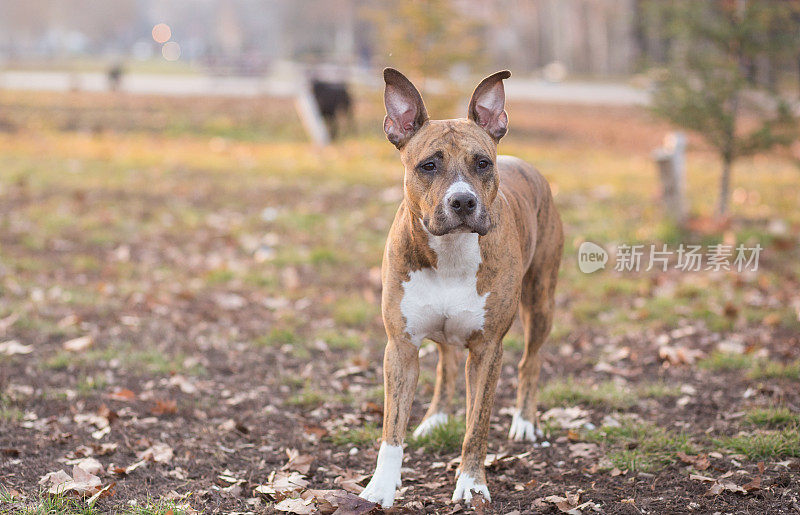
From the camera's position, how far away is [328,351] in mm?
6449

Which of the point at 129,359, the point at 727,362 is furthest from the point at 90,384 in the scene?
the point at 727,362

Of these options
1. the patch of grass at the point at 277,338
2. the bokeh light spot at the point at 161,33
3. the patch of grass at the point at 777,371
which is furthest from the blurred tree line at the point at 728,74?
the bokeh light spot at the point at 161,33

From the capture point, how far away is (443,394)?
16.0 ft

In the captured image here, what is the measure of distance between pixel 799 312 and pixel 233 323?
4.85 meters

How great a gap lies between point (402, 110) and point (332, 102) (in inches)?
501

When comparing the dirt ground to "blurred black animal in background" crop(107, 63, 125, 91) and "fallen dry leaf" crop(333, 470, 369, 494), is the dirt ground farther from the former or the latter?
"blurred black animal in background" crop(107, 63, 125, 91)

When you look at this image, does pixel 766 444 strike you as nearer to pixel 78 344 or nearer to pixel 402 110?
pixel 402 110

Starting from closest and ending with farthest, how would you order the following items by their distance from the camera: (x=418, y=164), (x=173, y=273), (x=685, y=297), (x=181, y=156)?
(x=418, y=164) → (x=685, y=297) → (x=173, y=273) → (x=181, y=156)

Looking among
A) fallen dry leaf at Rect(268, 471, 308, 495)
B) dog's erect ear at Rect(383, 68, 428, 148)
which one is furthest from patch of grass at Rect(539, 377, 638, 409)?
dog's erect ear at Rect(383, 68, 428, 148)

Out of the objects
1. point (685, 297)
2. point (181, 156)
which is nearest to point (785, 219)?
point (685, 297)

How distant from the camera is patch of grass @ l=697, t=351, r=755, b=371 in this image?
587 centimetres

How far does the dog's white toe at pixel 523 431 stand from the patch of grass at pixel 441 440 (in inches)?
12.4

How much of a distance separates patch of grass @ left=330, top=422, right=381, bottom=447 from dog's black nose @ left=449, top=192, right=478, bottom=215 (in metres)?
1.82

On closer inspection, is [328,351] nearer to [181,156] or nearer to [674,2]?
[674,2]
